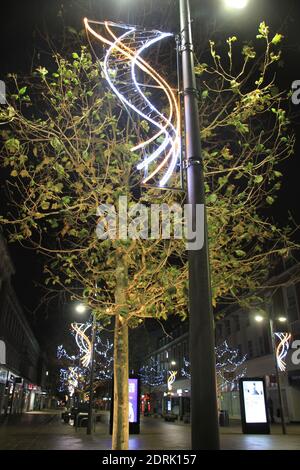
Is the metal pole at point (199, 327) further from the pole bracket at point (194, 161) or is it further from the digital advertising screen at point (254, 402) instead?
the digital advertising screen at point (254, 402)

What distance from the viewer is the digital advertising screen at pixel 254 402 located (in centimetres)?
2283

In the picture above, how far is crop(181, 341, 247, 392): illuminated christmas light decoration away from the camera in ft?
146

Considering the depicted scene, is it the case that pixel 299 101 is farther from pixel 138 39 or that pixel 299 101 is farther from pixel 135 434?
pixel 135 434

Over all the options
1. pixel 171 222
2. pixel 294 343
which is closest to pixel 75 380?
pixel 294 343

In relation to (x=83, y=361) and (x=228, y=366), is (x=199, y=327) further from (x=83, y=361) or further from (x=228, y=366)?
(x=228, y=366)

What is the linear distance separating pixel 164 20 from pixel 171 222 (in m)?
3.86

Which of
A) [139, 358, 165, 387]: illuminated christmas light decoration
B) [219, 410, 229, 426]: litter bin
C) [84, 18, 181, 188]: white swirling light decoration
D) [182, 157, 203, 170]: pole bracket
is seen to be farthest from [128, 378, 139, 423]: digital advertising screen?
[139, 358, 165, 387]: illuminated christmas light decoration

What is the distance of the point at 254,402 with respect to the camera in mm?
22812

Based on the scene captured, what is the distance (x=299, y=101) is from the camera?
7.51 m

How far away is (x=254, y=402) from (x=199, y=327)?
67.6 ft

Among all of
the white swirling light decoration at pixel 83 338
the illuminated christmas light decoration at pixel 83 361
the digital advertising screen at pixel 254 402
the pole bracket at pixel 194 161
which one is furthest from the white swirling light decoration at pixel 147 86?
the illuminated christmas light decoration at pixel 83 361

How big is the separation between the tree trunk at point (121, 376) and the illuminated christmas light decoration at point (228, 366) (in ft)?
116

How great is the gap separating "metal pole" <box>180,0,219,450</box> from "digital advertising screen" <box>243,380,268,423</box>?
66.6 ft

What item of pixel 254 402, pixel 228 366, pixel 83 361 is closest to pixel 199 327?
pixel 254 402
